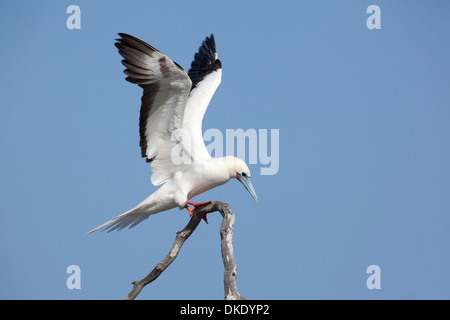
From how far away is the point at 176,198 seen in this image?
817cm

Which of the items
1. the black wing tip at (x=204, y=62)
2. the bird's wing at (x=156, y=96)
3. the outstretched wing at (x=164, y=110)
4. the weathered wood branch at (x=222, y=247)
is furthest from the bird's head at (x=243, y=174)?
the black wing tip at (x=204, y=62)

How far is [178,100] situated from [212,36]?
379 cm

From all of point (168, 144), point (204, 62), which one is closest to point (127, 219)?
point (168, 144)

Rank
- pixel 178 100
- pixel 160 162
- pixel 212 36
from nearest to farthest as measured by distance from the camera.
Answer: pixel 178 100
pixel 160 162
pixel 212 36

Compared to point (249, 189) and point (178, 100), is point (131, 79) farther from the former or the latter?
point (249, 189)

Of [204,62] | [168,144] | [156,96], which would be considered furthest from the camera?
[204,62]

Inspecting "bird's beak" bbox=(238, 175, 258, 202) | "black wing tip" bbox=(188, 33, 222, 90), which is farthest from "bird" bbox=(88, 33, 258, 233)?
"black wing tip" bbox=(188, 33, 222, 90)

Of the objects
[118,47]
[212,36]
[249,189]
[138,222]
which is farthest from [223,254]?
[212,36]

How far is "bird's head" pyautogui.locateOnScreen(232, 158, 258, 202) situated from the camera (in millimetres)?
8141

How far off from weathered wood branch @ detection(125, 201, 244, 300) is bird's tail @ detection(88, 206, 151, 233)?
0.94m

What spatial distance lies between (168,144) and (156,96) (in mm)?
833

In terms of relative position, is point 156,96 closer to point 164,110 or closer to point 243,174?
point 164,110

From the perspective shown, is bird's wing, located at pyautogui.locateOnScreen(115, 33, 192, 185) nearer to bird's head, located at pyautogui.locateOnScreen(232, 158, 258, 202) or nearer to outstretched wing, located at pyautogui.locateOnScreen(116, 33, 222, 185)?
outstretched wing, located at pyautogui.locateOnScreen(116, 33, 222, 185)

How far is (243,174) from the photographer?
820 cm
